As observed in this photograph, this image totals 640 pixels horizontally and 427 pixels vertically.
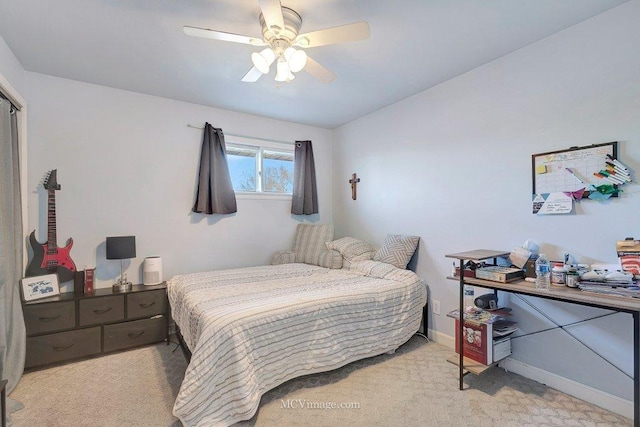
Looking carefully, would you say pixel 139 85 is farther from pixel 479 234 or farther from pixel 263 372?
pixel 479 234

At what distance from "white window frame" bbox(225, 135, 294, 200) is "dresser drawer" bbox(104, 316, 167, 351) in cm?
161

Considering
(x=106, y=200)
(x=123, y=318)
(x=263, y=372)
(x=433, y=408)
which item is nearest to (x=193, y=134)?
(x=106, y=200)

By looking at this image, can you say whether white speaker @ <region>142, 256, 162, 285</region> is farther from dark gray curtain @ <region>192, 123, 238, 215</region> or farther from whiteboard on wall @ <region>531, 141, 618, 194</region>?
whiteboard on wall @ <region>531, 141, 618, 194</region>

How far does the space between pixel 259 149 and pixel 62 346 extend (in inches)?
108

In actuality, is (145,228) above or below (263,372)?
above

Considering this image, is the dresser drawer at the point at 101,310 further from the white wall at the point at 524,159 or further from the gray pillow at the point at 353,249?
the white wall at the point at 524,159

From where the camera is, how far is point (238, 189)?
368cm

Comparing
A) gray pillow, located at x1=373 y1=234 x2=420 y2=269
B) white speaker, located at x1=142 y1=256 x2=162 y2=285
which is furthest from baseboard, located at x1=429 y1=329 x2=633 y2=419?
white speaker, located at x1=142 y1=256 x2=162 y2=285

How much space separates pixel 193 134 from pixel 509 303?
3.52 m

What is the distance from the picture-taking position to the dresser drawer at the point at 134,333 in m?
2.58

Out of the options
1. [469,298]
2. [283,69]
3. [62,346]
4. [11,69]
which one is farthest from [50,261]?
[469,298]

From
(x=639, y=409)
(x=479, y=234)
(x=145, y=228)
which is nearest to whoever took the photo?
(x=639, y=409)

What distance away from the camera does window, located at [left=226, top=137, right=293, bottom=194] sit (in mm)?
3676
